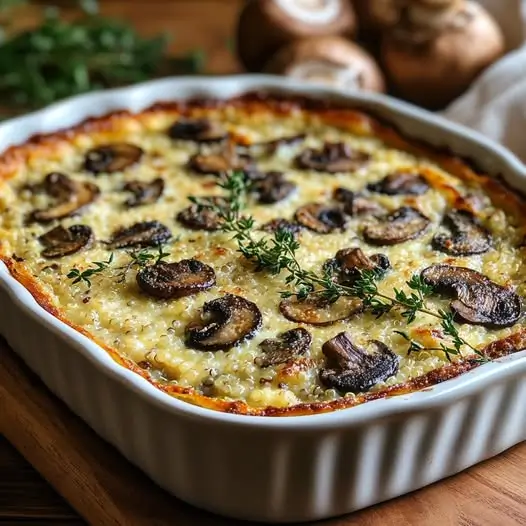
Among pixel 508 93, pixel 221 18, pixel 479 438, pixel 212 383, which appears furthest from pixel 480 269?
pixel 221 18

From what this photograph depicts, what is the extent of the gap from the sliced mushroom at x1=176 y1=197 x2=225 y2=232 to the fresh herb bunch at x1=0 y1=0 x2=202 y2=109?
1530mm

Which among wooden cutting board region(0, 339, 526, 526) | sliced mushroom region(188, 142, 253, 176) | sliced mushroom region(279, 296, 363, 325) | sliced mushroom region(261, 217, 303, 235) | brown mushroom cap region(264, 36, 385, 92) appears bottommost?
wooden cutting board region(0, 339, 526, 526)

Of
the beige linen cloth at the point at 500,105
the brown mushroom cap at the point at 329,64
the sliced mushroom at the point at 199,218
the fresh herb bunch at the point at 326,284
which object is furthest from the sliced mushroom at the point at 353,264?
the brown mushroom cap at the point at 329,64

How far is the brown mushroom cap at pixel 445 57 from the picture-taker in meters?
4.15

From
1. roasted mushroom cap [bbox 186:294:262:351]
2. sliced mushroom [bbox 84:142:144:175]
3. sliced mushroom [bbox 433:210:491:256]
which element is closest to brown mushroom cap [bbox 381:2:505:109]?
sliced mushroom [bbox 433:210:491:256]

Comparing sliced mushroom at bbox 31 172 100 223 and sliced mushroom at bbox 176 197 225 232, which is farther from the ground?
sliced mushroom at bbox 176 197 225 232

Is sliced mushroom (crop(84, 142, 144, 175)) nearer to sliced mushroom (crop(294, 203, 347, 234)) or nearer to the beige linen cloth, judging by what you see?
sliced mushroom (crop(294, 203, 347, 234))

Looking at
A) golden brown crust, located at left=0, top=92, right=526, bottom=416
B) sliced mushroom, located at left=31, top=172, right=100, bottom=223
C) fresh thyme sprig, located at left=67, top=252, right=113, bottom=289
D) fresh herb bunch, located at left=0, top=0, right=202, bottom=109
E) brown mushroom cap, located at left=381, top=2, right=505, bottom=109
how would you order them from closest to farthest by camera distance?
golden brown crust, located at left=0, top=92, right=526, bottom=416 < fresh thyme sprig, located at left=67, top=252, right=113, bottom=289 < sliced mushroom, located at left=31, top=172, right=100, bottom=223 < brown mushroom cap, located at left=381, top=2, right=505, bottom=109 < fresh herb bunch, located at left=0, top=0, right=202, bottom=109

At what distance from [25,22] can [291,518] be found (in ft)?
12.5

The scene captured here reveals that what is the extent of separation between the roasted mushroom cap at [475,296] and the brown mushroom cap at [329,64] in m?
1.57

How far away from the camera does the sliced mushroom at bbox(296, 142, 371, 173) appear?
3480 mm

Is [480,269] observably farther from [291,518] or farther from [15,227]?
[15,227]

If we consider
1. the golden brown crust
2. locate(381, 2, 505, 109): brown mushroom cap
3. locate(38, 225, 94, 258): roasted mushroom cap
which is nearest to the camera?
the golden brown crust

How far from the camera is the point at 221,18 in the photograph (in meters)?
5.50
